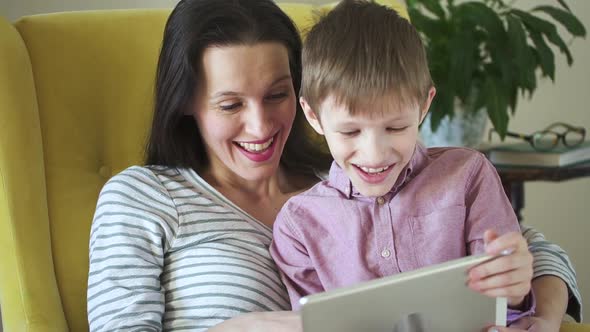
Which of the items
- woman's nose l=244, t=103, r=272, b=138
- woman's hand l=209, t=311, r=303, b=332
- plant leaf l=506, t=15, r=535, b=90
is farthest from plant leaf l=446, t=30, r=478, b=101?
woman's hand l=209, t=311, r=303, b=332

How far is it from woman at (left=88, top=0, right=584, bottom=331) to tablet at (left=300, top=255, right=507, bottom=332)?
8.4 inches

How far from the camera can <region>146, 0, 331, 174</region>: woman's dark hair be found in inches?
47.8

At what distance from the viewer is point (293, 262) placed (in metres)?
1.15

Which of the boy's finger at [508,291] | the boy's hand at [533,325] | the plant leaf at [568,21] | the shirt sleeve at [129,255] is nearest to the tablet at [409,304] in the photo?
the boy's finger at [508,291]

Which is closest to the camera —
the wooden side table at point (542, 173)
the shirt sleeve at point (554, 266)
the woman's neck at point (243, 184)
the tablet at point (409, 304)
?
the tablet at point (409, 304)

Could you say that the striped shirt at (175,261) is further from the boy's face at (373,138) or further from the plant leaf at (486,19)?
the plant leaf at (486,19)

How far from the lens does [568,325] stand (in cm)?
116

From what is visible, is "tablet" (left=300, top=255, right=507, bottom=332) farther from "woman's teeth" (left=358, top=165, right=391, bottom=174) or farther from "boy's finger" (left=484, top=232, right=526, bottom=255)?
"woman's teeth" (left=358, top=165, right=391, bottom=174)

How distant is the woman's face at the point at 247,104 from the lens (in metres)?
1.20

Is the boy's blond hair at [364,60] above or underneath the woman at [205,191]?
above

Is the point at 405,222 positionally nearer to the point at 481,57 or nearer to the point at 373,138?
the point at 373,138

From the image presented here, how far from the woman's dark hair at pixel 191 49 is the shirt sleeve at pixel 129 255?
115mm

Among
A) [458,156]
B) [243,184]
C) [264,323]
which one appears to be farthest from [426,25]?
[264,323]

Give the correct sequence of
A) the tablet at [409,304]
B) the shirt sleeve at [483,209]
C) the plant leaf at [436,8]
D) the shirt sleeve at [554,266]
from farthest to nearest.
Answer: the plant leaf at [436,8]
the shirt sleeve at [554,266]
the shirt sleeve at [483,209]
the tablet at [409,304]
